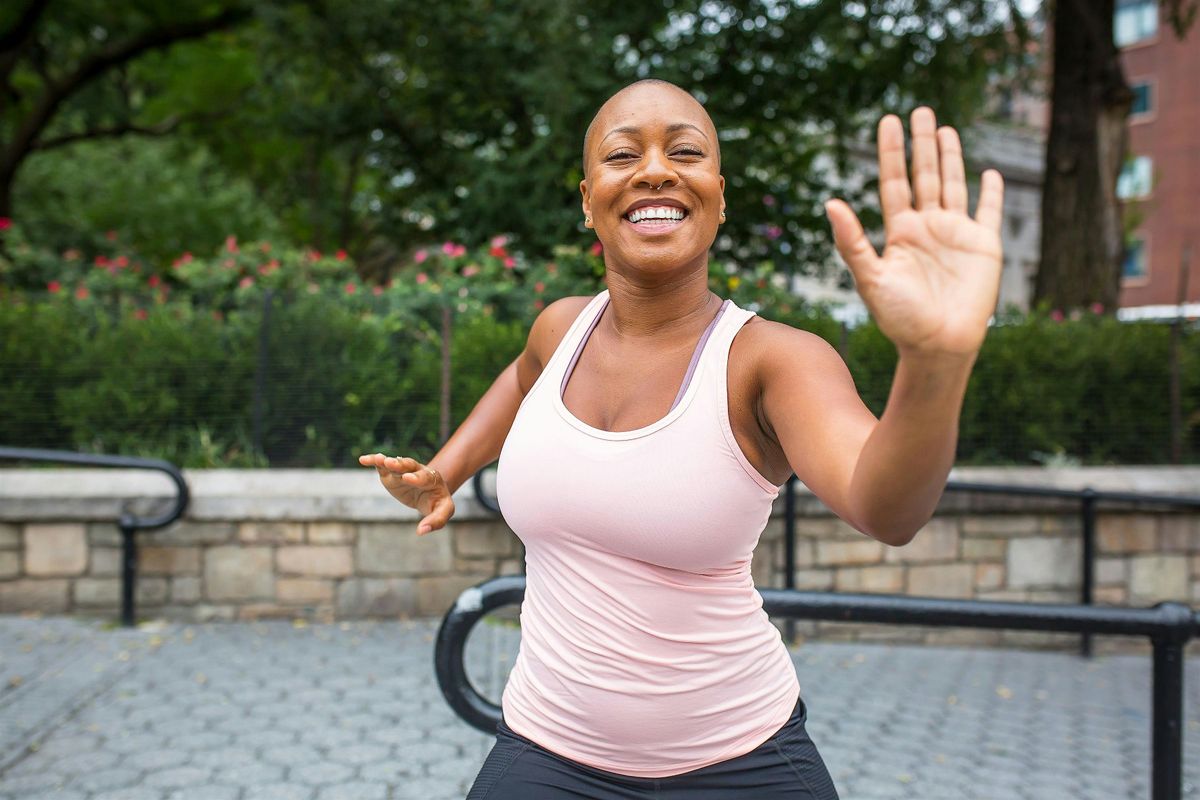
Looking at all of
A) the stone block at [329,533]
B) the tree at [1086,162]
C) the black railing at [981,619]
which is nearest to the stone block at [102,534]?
the stone block at [329,533]

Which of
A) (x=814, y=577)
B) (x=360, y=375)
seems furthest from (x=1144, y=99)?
(x=360, y=375)

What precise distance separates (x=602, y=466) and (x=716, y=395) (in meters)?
0.20

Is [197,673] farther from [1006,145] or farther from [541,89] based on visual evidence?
[1006,145]

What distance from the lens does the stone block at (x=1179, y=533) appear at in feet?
22.9

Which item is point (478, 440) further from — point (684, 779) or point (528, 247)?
point (528, 247)

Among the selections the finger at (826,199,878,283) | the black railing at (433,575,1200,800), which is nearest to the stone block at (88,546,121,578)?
the black railing at (433,575,1200,800)

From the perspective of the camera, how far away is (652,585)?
1607 millimetres

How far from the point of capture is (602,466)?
159 centimetres

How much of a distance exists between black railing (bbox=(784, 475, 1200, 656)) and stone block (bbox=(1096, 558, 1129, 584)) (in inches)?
14.2

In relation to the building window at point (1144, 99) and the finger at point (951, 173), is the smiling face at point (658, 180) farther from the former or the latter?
the building window at point (1144, 99)

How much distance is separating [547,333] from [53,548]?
5.56 metres

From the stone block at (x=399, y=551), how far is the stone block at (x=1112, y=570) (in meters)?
4.12

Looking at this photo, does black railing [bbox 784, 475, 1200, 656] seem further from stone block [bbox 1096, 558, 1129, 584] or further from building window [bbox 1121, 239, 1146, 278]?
building window [bbox 1121, 239, 1146, 278]

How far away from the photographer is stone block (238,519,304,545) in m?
6.45
